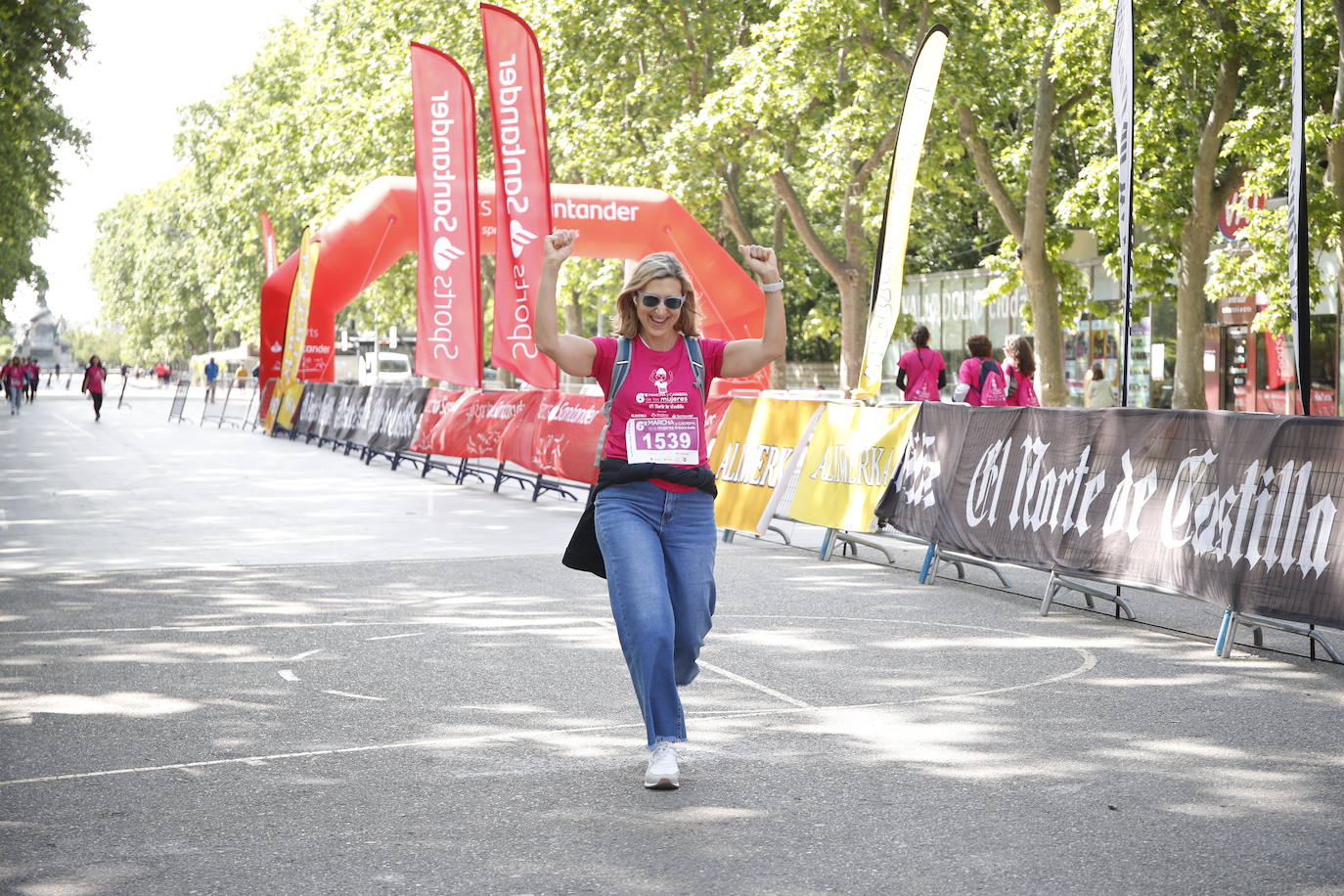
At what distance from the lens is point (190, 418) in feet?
150

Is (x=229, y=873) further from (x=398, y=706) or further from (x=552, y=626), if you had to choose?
(x=552, y=626)

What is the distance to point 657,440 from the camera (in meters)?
5.59

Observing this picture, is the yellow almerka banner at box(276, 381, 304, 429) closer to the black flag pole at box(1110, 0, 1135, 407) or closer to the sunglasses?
the black flag pole at box(1110, 0, 1135, 407)

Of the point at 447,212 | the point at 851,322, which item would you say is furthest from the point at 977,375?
the point at 851,322

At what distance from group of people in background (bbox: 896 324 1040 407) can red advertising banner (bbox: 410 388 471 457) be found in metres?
7.39

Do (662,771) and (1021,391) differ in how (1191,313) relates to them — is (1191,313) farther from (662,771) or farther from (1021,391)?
(662,771)

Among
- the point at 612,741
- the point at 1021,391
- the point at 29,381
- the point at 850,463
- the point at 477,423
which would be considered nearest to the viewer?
the point at 612,741

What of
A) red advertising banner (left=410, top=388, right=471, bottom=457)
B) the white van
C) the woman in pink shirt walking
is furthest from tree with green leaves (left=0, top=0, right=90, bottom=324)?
the white van

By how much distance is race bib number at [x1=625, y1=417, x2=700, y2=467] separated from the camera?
18.4ft

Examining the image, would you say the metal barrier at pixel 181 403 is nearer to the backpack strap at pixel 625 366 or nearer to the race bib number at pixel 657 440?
the backpack strap at pixel 625 366

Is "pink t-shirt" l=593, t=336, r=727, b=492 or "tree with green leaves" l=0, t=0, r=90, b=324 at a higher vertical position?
"tree with green leaves" l=0, t=0, r=90, b=324

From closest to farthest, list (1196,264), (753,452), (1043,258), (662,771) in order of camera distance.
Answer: (662,771) < (753,452) < (1196,264) < (1043,258)

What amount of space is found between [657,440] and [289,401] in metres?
29.1

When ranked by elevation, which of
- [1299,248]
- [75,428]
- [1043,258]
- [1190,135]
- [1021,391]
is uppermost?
[1190,135]
